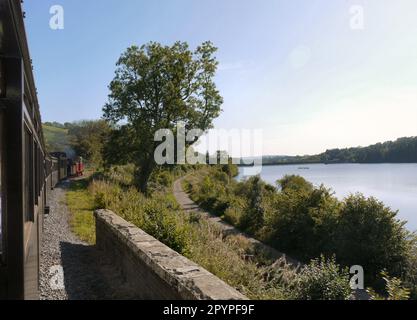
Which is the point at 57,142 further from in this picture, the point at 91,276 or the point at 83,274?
the point at 91,276

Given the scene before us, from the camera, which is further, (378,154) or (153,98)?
(378,154)

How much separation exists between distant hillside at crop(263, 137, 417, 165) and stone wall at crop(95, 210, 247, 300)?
83.1ft

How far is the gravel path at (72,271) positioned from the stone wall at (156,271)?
0.27 m

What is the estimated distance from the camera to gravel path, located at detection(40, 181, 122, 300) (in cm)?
452

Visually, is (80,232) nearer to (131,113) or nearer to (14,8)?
→ (14,8)

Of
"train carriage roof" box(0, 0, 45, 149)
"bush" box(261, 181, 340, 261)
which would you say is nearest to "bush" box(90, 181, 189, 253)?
"train carriage roof" box(0, 0, 45, 149)

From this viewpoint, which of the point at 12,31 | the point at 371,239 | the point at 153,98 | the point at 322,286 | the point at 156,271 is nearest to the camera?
the point at 12,31

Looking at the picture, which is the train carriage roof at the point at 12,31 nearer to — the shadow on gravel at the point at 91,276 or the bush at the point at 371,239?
the shadow on gravel at the point at 91,276

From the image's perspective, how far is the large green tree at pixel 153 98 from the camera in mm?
21016

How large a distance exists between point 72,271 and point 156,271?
2.68 meters

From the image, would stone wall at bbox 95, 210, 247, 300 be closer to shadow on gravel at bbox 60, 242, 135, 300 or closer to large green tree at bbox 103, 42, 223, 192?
shadow on gravel at bbox 60, 242, 135, 300

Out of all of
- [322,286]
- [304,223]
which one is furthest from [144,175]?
[322,286]

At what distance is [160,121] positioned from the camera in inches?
829

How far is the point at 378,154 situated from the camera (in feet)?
110
